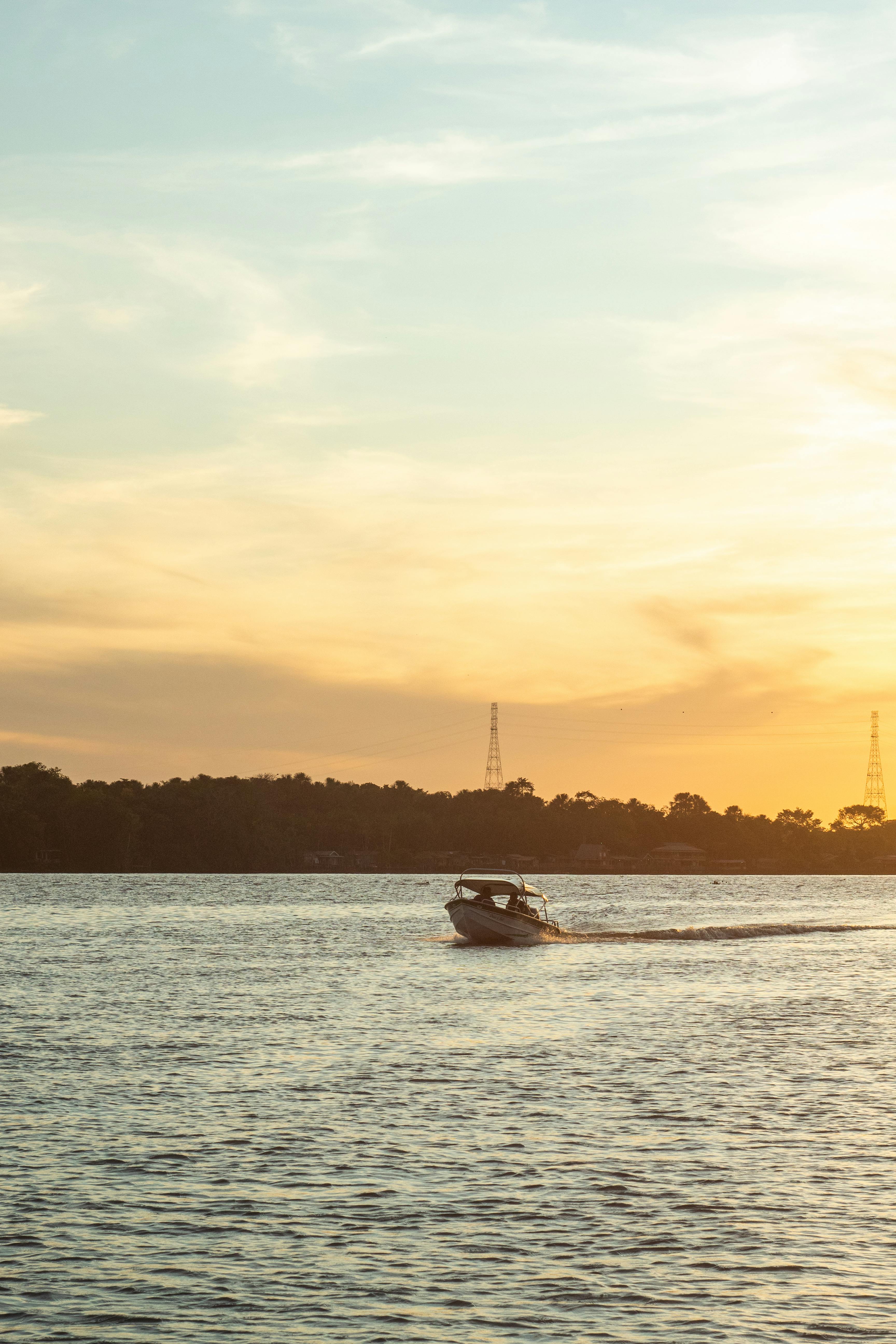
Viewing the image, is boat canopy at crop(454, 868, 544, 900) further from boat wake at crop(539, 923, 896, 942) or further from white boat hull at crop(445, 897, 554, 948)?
boat wake at crop(539, 923, 896, 942)

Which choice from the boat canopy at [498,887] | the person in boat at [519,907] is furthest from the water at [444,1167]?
the person in boat at [519,907]

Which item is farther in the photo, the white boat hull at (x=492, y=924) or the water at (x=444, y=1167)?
the white boat hull at (x=492, y=924)

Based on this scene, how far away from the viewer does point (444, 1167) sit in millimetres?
23094

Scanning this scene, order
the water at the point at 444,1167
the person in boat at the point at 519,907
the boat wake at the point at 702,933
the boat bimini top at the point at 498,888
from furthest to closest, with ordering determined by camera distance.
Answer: the boat wake at the point at 702,933, the person in boat at the point at 519,907, the boat bimini top at the point at 498,888, the water at the point at 444,1167

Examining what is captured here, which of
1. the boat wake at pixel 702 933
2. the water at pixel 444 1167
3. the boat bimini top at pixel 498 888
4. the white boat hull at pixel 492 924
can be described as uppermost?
the boat bimini top at pixel 498 888

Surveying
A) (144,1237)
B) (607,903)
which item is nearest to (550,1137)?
(144,1237)

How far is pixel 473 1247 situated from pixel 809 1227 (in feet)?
16.5

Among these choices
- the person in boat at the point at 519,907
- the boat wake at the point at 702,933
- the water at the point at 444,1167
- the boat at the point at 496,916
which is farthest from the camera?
the boat wake at the point at 702,933

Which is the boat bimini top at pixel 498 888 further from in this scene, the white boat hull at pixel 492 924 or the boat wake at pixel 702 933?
the boat wake at pixel 702 933

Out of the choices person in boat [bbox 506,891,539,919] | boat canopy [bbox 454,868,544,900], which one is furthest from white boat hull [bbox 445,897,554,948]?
boat canopy [bbox 454,868,544,900]

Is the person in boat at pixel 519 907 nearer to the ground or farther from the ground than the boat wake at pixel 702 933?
farther from the ground

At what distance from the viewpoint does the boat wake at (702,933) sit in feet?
→ 301

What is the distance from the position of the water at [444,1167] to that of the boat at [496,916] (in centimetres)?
2530

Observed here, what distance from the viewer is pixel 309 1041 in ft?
127
